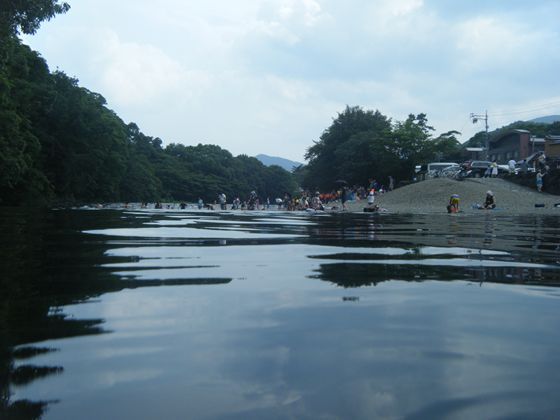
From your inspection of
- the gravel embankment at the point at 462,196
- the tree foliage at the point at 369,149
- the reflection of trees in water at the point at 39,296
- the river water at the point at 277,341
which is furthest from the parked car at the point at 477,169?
the reflection of trees in water at the point at 39,296

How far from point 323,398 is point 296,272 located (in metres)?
2.93

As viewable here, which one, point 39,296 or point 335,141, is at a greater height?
point 335,141

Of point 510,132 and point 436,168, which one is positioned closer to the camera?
point 436,168

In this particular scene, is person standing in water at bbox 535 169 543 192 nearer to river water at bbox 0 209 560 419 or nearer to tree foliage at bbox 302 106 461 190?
tree foliage at bbox 302 106 461 190

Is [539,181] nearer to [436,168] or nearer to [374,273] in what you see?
[436,168]

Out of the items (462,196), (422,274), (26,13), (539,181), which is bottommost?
(422,274)

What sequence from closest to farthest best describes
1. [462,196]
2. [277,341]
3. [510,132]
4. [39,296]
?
[277,341]
[39,296]
[462,196]
[510,132]

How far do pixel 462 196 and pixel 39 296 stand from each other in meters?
34.2

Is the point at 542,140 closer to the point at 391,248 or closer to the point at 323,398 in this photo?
the point at 391,248

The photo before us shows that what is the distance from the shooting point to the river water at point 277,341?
1715 millimetres

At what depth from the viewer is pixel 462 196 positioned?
34.8 meters

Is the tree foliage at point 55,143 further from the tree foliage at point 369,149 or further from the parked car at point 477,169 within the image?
the parked car at point 477,169

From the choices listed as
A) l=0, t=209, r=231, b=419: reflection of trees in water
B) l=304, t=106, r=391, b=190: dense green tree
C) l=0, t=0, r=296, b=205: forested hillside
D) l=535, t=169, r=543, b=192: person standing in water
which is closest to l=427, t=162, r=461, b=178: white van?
l=535, t=169, r=543, b=192: person standing in water

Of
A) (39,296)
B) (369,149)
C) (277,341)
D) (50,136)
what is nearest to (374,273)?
(277,341)
